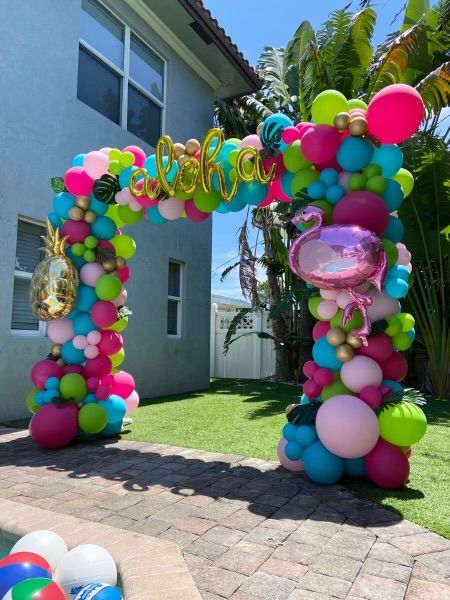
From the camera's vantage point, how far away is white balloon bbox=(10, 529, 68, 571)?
7.47 ft

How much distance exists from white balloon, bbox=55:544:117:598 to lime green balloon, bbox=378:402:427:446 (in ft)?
7.63

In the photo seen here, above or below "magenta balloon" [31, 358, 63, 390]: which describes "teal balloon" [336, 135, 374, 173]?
above

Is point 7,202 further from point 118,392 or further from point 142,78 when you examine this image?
point 142,78

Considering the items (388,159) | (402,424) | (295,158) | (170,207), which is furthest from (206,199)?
(402,424)

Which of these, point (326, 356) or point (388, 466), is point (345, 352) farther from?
point (388, 466)

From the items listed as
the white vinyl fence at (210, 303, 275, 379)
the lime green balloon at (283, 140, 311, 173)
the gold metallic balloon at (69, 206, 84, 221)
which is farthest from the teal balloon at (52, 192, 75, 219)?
the white vinyl fence at (210, 303, 275, 379)

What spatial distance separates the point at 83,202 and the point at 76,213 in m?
0.15

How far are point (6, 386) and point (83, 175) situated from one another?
3211 millimetres

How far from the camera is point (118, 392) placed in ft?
19.0

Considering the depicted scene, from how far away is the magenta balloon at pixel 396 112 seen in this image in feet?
12.3

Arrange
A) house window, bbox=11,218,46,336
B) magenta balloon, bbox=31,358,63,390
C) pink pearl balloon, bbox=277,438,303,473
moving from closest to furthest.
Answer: pink pearl balloon, bbox=277,438,303,473, magenta balloon, bbox=31,358,63,390, house window, bbox=11,218,46,336

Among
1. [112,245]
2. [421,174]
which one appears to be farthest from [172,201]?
[421,174]

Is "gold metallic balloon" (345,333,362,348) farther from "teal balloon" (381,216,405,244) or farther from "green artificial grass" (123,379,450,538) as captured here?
"green artificial grass" (123,379,450,538)

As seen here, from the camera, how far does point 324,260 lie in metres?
3.85
